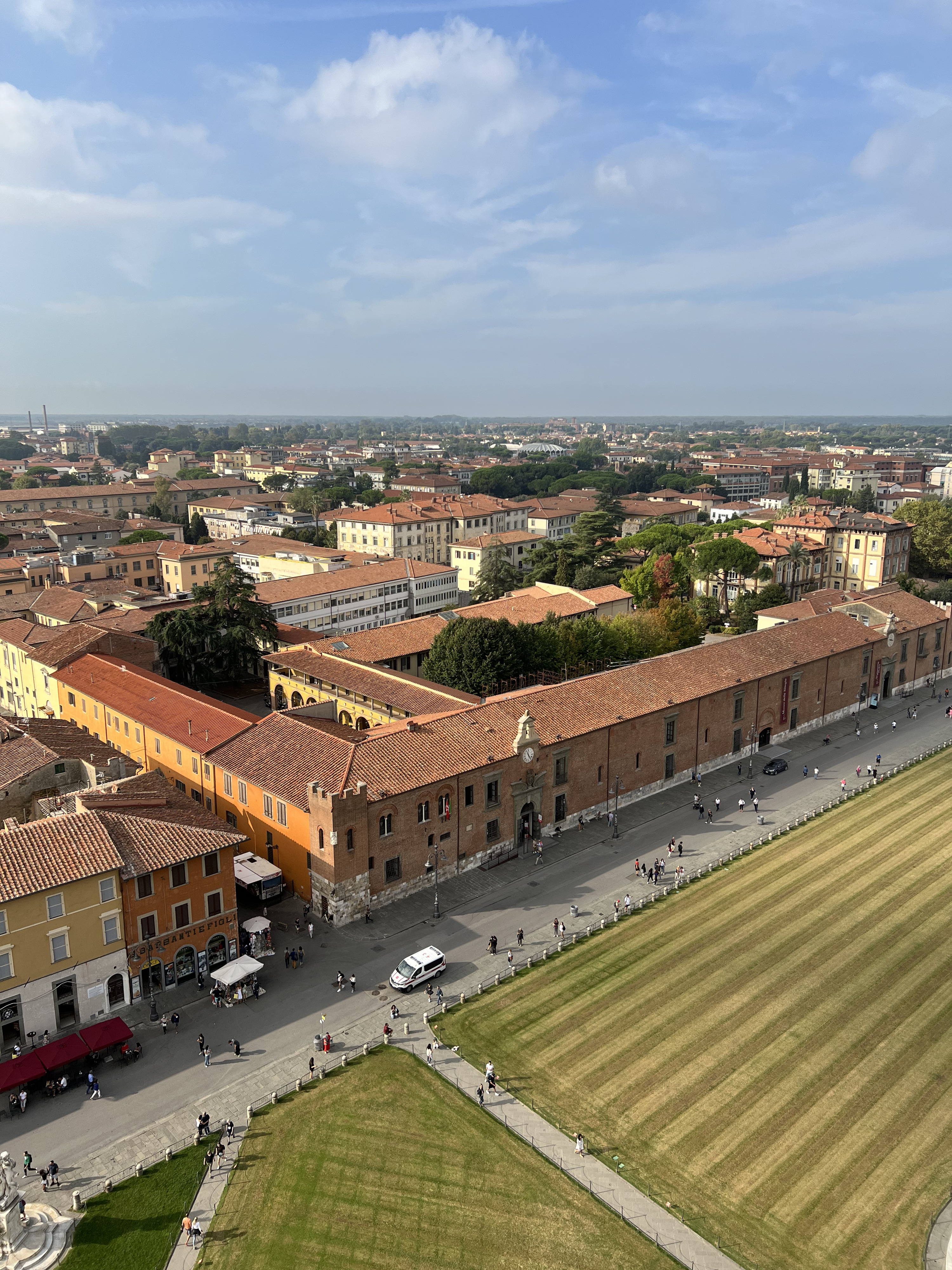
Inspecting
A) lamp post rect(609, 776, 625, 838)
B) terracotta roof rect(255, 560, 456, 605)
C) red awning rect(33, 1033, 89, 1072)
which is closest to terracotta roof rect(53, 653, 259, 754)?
red awning rect(33, 1033, 89, 1072)

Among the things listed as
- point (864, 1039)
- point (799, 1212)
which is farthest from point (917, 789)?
point (799, 1212)

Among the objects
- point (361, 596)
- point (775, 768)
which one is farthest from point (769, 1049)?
point (361, 596)

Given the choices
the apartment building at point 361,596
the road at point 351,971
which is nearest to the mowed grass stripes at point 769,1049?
the road at point 351,971

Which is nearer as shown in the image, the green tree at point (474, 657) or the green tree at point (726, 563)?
the green tree at point (474, 657)

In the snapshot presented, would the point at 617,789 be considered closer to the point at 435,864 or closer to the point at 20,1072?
the point at 435,864

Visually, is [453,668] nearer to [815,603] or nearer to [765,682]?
[765,682]

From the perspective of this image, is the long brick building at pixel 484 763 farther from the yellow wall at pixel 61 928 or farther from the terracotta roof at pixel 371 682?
the yellow wall at pixel 61 928
